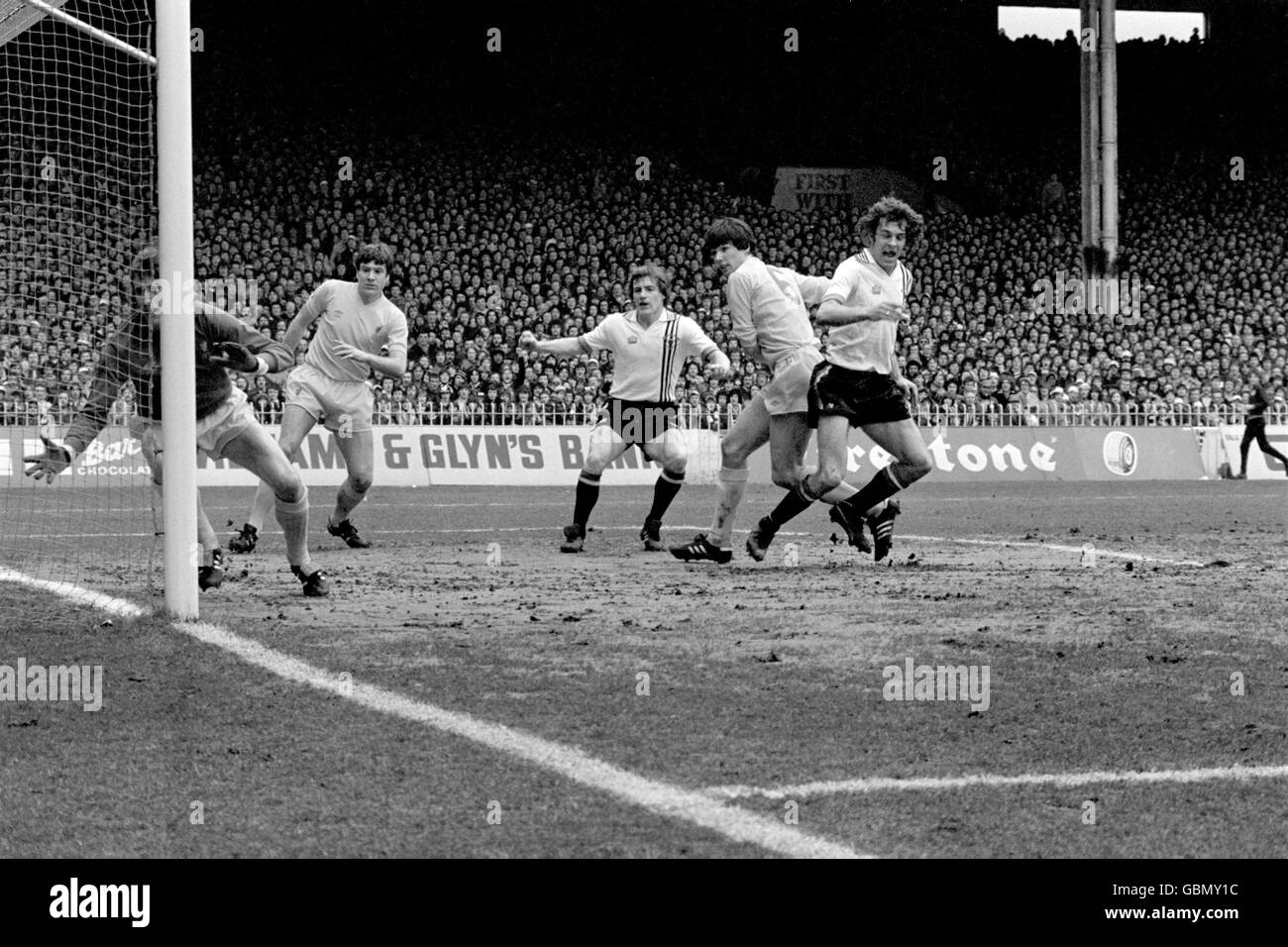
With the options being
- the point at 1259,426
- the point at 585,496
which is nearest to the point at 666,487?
the point at 585,496

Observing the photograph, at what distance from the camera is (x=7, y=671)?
20.2 feet

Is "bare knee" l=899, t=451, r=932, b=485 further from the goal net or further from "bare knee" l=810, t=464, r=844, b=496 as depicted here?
the goal net

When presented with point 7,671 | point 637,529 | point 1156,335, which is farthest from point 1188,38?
point 7,671

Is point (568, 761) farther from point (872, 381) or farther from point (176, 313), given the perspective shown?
point (872, 381)

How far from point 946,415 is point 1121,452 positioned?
3338mm

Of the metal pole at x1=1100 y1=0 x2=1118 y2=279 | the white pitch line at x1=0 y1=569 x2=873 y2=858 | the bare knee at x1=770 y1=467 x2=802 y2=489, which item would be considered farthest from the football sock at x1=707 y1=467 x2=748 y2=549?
the metal pole at x1=1100 y1=0 x2=1118 y2=279

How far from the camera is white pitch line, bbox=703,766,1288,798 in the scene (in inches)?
165

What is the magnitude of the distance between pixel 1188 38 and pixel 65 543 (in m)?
40.8

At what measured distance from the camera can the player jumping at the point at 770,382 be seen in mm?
10711

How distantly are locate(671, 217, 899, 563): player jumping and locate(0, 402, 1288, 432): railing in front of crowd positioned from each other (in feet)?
48.4

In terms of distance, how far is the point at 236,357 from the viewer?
304 inches

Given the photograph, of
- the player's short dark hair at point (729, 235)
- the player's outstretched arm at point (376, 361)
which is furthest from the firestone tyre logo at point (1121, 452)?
the player's outstretched arm at point (376, 361)
